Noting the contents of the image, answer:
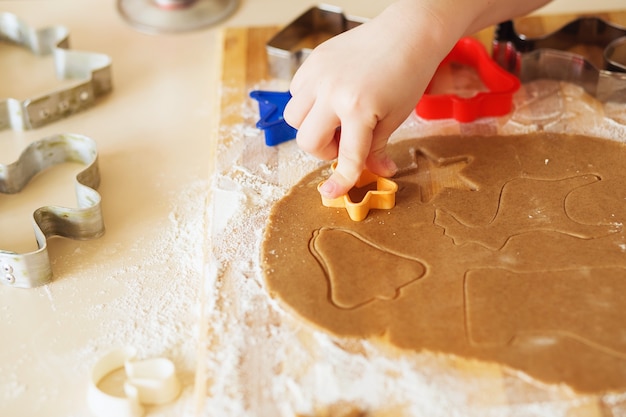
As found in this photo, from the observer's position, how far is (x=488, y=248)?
1.07 m

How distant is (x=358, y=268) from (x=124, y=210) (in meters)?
0.43

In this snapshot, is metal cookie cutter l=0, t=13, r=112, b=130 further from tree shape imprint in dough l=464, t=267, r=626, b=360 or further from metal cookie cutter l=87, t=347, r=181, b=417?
tree shape imprint in dough l=464, t=267, r=626, b=360

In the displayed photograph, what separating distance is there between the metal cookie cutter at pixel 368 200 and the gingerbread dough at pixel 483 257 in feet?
0.04

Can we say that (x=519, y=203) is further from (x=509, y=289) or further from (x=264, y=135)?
(x=264, y=135)

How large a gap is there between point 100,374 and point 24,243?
0.99ft

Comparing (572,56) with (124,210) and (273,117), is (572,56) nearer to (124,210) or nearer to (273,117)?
(273,117)

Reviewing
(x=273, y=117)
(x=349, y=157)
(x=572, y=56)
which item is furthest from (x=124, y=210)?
(x=572, y=56)

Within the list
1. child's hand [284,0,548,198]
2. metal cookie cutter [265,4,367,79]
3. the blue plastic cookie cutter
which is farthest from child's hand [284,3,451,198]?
metal cookie cutter [265,4,367,79]

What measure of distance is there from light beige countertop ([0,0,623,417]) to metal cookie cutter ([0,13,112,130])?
20 millimetres

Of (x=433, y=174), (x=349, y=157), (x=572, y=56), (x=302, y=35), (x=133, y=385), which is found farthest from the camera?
(x=302, y=35)

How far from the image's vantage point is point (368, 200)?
1130 mm

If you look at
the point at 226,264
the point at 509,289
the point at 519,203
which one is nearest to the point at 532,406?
the point at 509,289

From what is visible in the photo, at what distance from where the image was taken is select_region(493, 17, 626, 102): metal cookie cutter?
52.2 inches

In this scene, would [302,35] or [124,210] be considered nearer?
[124,210]
